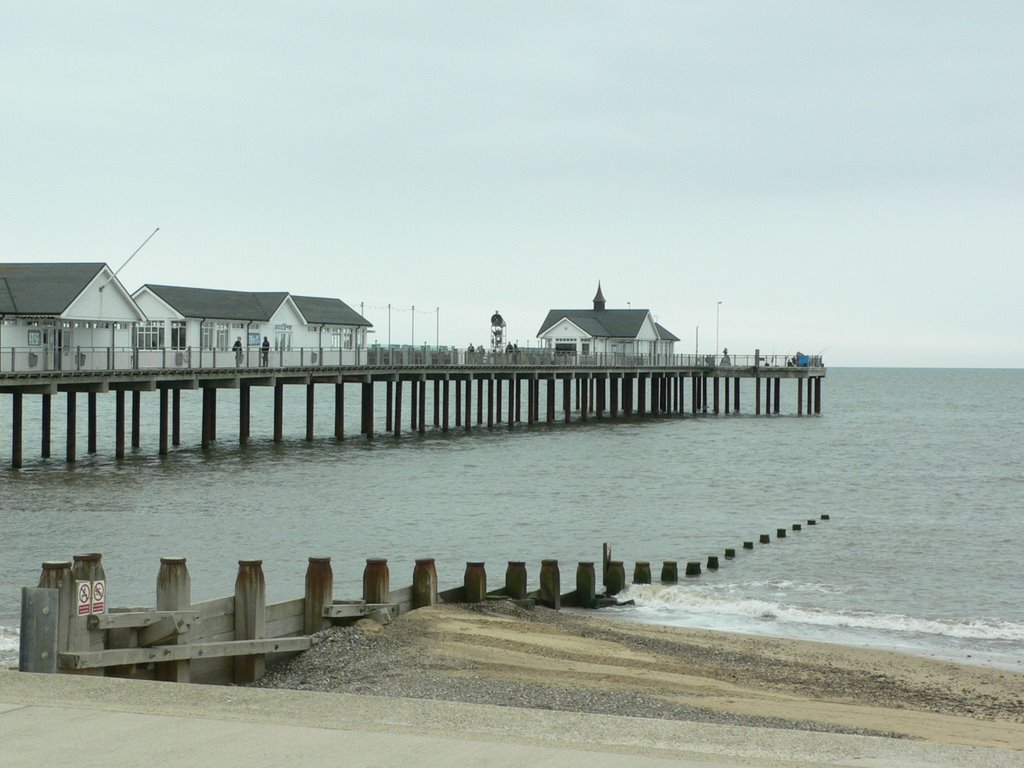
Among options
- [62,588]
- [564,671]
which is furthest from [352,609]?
[62,588]

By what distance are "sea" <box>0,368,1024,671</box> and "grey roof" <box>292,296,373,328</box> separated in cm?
740

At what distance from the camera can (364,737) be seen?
26.7ft

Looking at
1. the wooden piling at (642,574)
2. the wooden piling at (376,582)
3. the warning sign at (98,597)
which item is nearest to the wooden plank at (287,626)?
the wooden piling at (376,582)

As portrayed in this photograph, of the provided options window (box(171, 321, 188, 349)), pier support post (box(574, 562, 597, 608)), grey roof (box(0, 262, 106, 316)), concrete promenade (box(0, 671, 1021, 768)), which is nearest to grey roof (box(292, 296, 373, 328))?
window (box(171, 321, 188, 349))

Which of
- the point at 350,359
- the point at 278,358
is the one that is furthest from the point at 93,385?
the point at 350,359

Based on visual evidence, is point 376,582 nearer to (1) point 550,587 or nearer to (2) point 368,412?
(1) point 550,587

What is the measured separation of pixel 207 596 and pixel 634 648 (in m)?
9.46

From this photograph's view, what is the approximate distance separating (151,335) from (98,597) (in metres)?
50.9

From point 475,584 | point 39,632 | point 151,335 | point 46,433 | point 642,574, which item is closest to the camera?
point 39,632

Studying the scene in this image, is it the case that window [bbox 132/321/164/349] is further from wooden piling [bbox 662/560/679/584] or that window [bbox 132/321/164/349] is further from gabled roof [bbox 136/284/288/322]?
wooden piling [bbox 662/560/679/584]

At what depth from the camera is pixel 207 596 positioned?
75.8 ft

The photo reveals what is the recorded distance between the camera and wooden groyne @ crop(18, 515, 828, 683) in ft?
37.0

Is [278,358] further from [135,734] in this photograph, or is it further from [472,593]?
[135,734]

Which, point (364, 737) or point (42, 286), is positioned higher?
point (42, 286)
